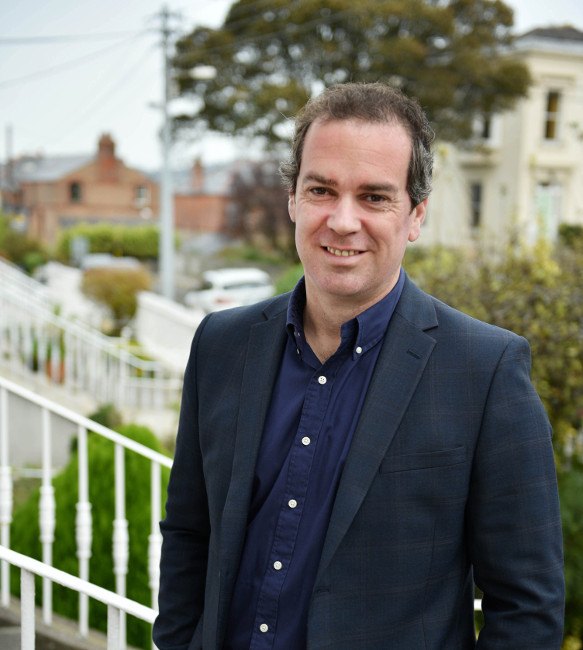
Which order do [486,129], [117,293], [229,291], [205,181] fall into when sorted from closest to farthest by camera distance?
1. [117,293]
2. [229,291]
3. [486,129]
4. [205,181]

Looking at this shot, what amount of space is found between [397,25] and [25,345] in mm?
19165

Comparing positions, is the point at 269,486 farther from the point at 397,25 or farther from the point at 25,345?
the point at 397,25

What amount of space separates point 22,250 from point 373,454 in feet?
108

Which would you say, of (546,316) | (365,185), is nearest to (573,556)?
(546,316)

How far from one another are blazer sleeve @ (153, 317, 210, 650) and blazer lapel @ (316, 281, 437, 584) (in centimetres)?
51

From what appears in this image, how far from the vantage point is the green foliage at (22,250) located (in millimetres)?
30406

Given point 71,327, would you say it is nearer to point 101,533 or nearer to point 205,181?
point 101,533

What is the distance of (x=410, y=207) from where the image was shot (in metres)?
1.72

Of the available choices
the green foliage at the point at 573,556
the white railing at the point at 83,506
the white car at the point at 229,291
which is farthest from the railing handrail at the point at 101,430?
the white car at the point at 229,291

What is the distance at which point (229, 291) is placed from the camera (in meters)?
21.8

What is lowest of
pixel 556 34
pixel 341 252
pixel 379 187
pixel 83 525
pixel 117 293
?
pixel 117 293

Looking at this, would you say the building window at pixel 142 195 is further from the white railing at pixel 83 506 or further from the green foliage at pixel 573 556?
the white railing at pixel 83 506

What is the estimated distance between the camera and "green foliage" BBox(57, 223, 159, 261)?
33.6m

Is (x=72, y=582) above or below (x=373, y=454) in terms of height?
below
